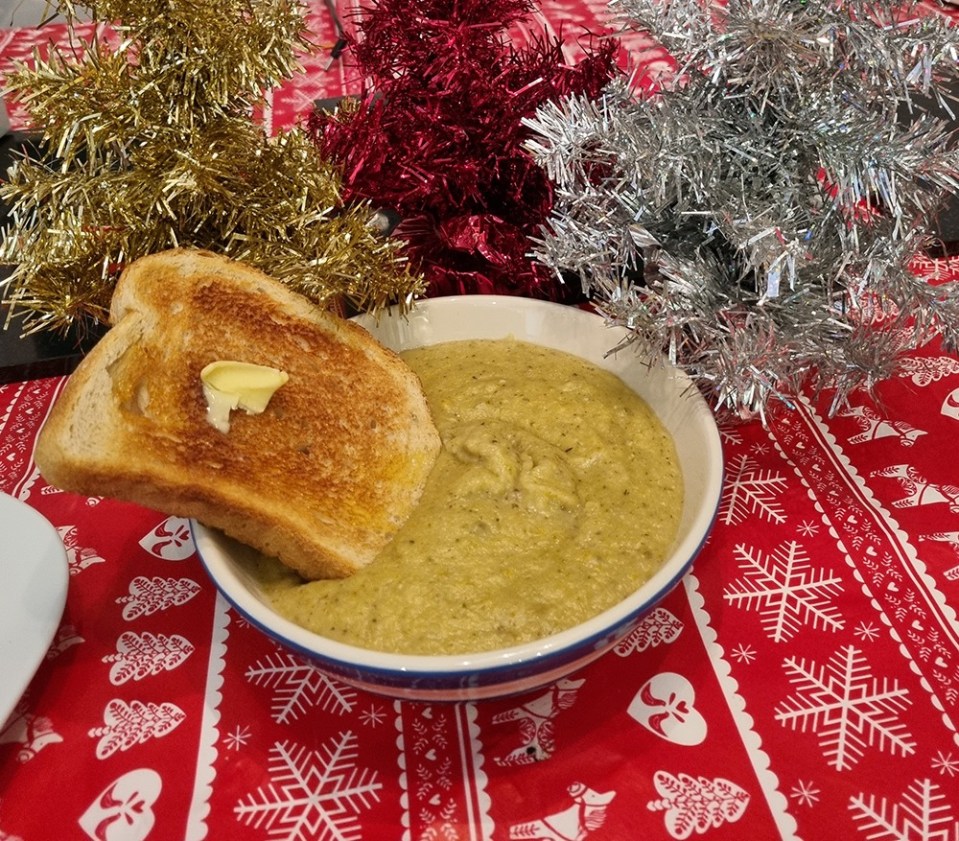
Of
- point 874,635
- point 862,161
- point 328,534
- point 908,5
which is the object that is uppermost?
point 908,5

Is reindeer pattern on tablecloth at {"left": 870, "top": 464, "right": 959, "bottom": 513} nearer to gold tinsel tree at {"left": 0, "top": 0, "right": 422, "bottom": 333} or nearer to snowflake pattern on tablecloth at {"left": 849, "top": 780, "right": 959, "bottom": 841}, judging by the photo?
snowflake pattern on tablecloth at {"left": 849, "top": 780, "right": 959, "bottom": 841}

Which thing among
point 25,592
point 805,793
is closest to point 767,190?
point 805,793

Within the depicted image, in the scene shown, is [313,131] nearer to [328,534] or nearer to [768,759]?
[328,534]

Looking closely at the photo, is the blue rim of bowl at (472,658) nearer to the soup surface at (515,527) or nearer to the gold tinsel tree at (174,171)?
the soup surface at (515,527)

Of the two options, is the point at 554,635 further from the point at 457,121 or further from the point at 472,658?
the point at 457,121

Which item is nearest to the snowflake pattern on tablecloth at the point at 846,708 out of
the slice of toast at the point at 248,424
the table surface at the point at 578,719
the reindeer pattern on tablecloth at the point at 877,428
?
the table surface at the point at 578,719

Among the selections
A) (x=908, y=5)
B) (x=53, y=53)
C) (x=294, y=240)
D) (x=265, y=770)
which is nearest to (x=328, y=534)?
(x=265, y=770)

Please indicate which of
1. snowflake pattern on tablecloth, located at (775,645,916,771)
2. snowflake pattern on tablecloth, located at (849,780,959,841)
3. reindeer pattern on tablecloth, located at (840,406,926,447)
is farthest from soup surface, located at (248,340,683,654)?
reindeer pattern on tablecloth, located at (840,406,926,447)
